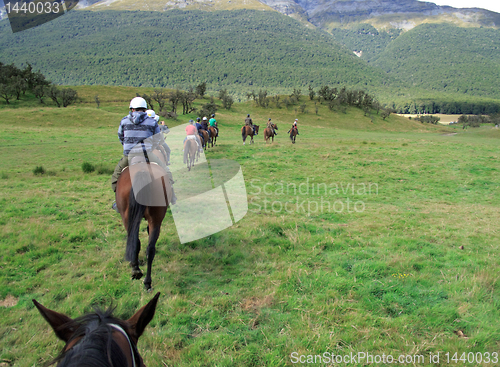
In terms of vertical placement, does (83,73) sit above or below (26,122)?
above

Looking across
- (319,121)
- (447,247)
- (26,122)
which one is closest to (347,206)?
(447,247)

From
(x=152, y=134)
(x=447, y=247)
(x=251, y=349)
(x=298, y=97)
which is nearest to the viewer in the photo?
(x=251, y=349)

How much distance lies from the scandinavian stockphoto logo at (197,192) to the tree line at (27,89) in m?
40.5

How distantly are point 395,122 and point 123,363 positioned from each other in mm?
70543

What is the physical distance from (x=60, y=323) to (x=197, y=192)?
8.68 meters

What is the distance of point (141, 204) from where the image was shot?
431cm

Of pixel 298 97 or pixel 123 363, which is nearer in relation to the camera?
pixel 123 363

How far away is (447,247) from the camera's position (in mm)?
6023

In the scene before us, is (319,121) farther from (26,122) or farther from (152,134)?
(152,134)

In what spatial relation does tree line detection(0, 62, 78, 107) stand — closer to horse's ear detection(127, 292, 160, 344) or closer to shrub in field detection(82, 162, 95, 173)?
shrub in field detection(82, 162, 95, 173)

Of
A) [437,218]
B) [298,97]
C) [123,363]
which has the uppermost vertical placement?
[298,97]
